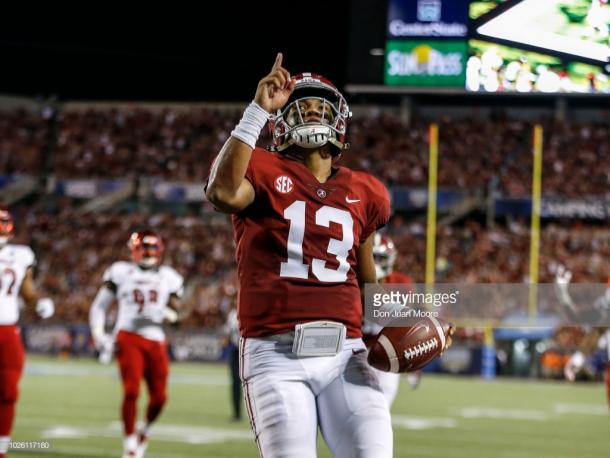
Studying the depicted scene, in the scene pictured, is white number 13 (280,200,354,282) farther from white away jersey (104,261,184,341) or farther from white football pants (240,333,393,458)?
white away jersey (104,261,184,341)

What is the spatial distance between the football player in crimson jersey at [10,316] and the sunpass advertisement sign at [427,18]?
5.36 meters

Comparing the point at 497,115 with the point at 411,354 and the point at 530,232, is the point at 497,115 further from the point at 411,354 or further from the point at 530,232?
the point at 411,354

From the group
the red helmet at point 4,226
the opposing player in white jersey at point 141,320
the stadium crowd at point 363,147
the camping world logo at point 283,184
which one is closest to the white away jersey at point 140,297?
the opposing player in white jersey at point 141,320

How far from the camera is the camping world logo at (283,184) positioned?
313 centimetres

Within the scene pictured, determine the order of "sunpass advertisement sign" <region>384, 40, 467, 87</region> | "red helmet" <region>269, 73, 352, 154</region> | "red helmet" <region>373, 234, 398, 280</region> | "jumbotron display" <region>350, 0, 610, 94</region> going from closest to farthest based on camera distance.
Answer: "red helmet" <region>269, 73, 352, 154</region>, "red helmet" <region>373, 234, 398, 280</region>, "jumbotron display" <region>350, 0, 610, 94</region>, "sunpass advertisement sign" <region>384, 40, 467, 87</region>

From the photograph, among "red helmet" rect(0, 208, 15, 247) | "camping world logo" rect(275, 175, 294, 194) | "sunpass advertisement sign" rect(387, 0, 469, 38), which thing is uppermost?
"sunpass advertisement sign" rect(387, 0, 469, 38)

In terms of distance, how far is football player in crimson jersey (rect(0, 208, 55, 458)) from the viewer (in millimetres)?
6258

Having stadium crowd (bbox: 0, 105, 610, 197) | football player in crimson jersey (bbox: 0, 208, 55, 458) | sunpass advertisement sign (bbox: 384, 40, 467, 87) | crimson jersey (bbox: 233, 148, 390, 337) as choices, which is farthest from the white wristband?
stadium crowd (bbox: 0, 105, 610, 197)

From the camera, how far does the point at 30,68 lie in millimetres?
26594

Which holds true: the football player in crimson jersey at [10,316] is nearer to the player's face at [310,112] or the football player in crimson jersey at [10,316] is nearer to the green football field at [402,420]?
the green football field at [402,420]

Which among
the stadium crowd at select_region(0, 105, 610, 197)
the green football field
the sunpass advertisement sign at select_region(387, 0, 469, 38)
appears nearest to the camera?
the green football field

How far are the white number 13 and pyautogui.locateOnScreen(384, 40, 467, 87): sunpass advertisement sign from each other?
7554 millimetres

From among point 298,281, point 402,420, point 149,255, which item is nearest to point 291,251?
point 298,281

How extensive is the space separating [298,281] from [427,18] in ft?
27.4
